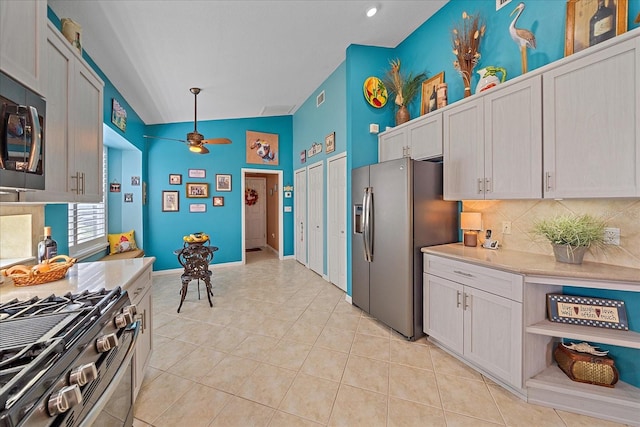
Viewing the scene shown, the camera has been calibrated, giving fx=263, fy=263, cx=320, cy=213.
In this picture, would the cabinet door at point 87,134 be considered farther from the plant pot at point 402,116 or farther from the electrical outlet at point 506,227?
the electrical outlet at point 506,227

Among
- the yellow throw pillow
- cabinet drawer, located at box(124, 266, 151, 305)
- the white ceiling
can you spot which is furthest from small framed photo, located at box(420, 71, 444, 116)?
the yellow throw pillow

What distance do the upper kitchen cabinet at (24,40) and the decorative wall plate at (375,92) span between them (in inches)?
123

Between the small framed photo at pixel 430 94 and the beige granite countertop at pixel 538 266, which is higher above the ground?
the small framed photo at pixel 430 94

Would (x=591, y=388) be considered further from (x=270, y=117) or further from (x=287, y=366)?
(x=270, y=117)

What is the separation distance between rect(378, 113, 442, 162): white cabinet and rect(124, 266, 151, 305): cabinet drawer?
2.83 m

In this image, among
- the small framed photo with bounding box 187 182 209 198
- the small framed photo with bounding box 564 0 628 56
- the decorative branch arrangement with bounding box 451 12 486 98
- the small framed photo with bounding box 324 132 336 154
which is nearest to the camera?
the small framed photo with bounding box 564 0 628 56

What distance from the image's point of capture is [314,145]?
5.05 metres

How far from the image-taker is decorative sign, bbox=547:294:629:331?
5.54ft

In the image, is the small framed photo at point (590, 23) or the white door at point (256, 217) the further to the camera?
the white door at point (256, 217)

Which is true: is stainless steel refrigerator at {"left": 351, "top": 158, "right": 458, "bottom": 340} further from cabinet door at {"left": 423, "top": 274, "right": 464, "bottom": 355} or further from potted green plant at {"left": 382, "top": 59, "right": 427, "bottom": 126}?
potted green plant at {"left": 382, "top": 59, "right": 427, "bottom": 126}

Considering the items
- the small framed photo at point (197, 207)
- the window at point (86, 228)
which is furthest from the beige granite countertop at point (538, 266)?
the small framed photo at point (197, 207)

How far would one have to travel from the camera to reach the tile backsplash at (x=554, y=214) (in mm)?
1733

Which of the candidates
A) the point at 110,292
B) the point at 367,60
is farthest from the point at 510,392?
the point at 367,60

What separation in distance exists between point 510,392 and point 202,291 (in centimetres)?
399
